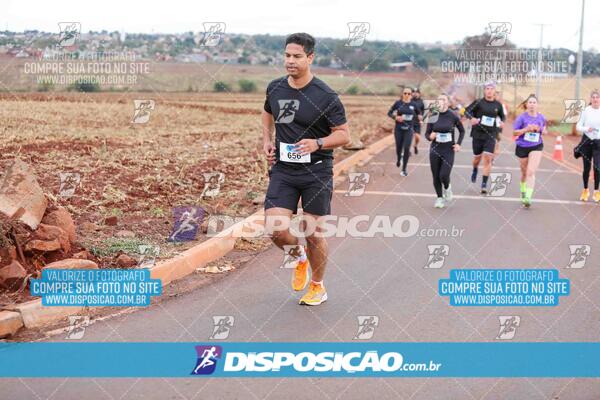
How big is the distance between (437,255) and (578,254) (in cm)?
166

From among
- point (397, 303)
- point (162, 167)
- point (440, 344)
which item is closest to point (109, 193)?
point (162, 167)

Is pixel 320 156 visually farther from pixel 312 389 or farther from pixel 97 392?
pixel 97 392

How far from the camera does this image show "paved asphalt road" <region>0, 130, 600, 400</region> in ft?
18.5

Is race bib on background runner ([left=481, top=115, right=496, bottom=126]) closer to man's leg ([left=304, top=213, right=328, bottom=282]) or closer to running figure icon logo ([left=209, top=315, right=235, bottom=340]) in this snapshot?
man's leg ([left=304, top=213, right=328, bottom=282])

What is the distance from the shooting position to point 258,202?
12.7 meters

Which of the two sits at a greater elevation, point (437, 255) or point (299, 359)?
point (299, 359)
